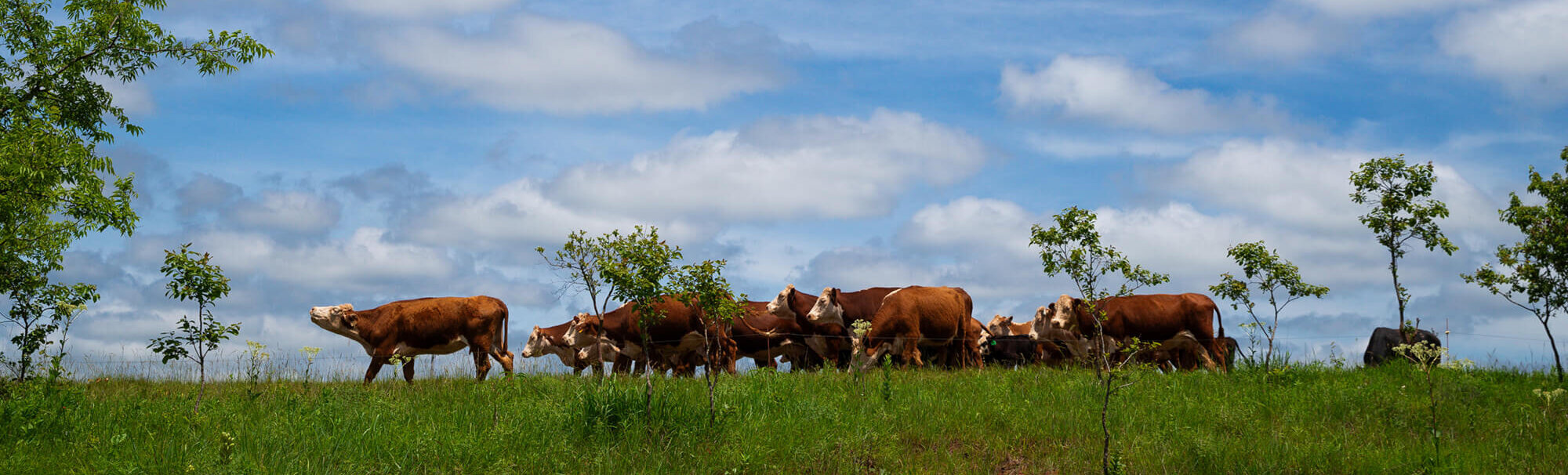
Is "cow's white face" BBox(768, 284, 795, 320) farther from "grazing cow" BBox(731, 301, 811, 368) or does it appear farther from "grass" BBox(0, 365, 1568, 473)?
"grass" BBox(0, 365, 1568, 473)

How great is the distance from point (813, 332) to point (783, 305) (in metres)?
0.96

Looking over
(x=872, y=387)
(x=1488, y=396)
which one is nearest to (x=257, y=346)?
(x=872, y=387)

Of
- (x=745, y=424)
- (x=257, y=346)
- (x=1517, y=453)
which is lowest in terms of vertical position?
(x=1517, y=453)

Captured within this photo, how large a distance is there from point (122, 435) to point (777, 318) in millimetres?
14244

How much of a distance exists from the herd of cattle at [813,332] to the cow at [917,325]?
2cm

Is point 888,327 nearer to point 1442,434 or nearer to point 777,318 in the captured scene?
point 777,318

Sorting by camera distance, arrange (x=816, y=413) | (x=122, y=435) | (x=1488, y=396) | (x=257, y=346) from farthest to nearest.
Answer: (x=1488, y=396), (x=257, y=346), (x=816, y=413), (x=122, y=435)

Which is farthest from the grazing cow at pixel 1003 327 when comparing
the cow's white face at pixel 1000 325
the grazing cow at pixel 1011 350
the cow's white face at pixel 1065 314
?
the cow's white face at pixel 1065 314

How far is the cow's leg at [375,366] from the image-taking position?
721 inches

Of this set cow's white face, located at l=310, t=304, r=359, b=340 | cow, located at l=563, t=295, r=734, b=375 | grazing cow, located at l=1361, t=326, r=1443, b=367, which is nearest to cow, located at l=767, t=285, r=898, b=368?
cow, located at l=563, t=295, r=734, b=375

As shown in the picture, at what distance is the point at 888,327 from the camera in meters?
19.5

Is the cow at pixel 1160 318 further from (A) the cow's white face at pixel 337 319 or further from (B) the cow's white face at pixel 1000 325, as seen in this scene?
(A) the cow's white face at pixel 337 319

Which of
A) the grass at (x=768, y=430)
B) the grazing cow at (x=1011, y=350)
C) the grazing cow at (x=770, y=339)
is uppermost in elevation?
the grazing cow at (x=770, y=339)

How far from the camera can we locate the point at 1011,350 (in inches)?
1000
